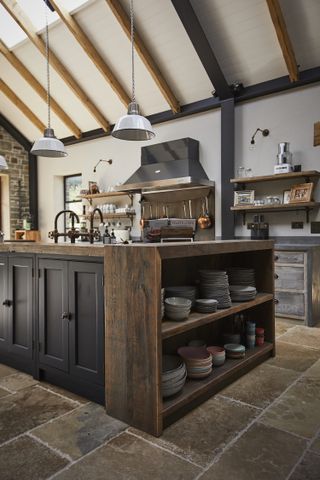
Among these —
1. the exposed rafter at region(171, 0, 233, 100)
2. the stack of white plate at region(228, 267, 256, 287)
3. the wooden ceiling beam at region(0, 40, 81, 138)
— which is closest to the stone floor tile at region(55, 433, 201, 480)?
the stack of white plate at region(228, 267, 256, 287)

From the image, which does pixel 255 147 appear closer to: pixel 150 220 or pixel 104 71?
pixel 150 220

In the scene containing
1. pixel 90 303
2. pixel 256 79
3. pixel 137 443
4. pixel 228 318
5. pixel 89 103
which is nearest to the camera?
pixel 137 443

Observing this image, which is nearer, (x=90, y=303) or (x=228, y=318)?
(x=90, y=303)

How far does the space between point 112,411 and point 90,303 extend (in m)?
0.60

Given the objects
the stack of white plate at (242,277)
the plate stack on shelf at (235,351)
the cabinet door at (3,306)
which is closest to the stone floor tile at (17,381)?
the cabinet door at (3,306)

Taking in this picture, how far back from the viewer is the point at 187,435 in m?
Result: 1.76

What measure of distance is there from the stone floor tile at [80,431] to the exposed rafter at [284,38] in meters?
4.29

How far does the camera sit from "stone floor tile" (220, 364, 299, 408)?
7.13ft

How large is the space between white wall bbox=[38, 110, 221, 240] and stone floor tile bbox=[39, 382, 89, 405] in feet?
12.2

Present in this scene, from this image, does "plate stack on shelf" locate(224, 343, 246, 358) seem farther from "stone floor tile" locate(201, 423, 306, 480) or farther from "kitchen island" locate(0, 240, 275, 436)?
"stone floor tile" locate(201, 423, 306, 480)

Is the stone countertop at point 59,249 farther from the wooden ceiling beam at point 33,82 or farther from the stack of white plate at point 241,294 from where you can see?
the wooden ceiling beam at point 33,82

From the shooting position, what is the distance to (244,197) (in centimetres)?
496

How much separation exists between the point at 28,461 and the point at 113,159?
19.5 ft

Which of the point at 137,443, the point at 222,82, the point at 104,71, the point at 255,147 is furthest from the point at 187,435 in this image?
the point at 104,71
